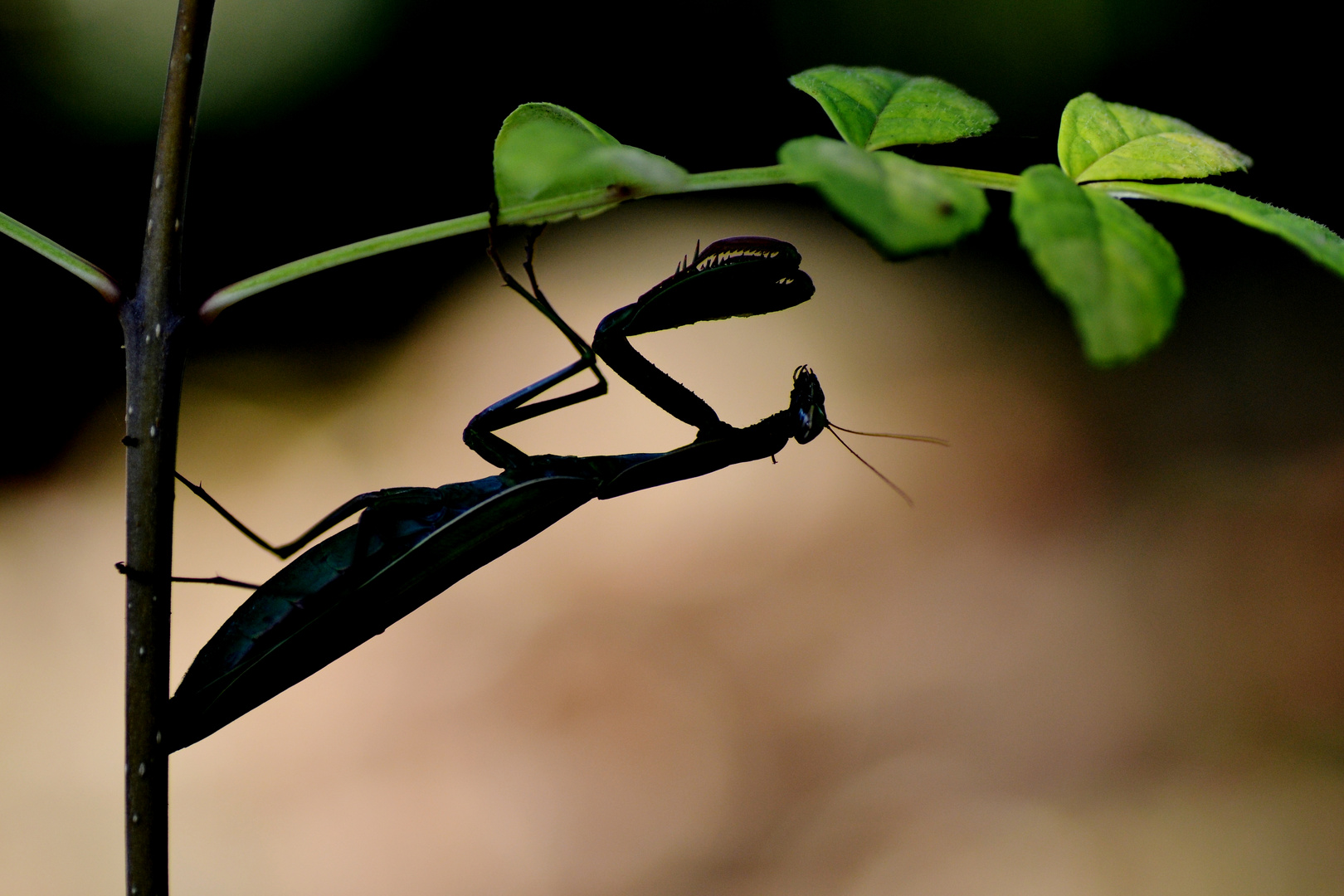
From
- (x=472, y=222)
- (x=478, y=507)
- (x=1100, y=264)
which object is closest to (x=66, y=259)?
(x=472, y=222)

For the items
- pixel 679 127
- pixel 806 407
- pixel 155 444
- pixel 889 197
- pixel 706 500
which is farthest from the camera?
pixel 679 127

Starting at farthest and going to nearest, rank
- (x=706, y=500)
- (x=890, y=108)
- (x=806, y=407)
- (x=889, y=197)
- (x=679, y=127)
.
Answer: (x=679, y=127) < (x=706, y=500) < (x=806, y=407) < (x=890, y=108) < (x=889, y=197)

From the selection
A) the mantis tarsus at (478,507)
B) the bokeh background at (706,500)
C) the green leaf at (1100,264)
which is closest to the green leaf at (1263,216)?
the green leaf at (1100,264)

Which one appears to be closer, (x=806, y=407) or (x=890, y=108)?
(x=890, y=108)

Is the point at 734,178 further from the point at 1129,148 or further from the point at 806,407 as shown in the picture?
the point at 806,407

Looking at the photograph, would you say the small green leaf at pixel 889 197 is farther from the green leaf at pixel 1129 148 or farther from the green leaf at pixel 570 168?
the green leaf at pixel 1129 148

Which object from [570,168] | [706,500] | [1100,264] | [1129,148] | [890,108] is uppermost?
[706,500]
